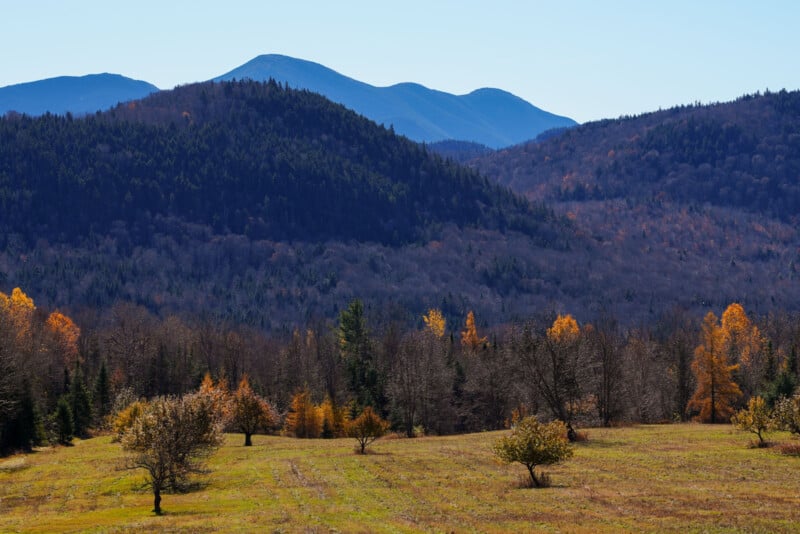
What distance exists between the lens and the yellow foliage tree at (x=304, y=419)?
376 ft

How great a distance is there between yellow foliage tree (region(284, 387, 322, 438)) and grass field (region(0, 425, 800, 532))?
24617mm

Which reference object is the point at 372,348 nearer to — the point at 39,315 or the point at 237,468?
the point at 237,468

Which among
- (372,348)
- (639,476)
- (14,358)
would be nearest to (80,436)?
(14,358)

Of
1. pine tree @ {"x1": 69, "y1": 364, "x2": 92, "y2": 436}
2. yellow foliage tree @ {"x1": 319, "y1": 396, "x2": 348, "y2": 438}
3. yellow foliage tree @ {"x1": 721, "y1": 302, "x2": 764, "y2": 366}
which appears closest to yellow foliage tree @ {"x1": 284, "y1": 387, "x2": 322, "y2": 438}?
yellow foliage tree @ {"x1": 319, "y1": 396, "x2": 348, "y2": 438}

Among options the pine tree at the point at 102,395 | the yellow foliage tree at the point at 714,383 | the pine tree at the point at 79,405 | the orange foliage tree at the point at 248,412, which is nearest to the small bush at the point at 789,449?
the yellow foliage tree at the point at 714,383

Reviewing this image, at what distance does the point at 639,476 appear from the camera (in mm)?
64000

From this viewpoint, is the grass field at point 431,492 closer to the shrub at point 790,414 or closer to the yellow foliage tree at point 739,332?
the shrub at point 790,414

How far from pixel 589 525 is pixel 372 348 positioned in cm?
8995

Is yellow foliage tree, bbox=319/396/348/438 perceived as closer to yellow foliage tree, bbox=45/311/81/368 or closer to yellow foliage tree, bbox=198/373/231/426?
yellow foliage tree, bbox=198/373/231/426

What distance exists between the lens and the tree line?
95.9m

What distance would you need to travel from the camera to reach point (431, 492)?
199ft

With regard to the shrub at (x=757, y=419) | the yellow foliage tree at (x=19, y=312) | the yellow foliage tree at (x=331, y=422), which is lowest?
the yellow foliage tree at (x=331, y=422)

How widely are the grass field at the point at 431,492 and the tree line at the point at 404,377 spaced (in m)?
9.74

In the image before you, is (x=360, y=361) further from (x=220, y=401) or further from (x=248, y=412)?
(x=248, y=412)
